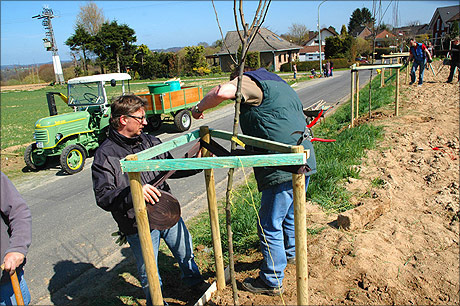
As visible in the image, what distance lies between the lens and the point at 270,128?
2.48 meters

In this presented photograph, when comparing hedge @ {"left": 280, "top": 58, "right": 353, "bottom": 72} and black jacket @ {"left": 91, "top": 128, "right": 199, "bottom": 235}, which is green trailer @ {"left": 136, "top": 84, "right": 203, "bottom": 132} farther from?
hedge @ {"left": 280, "top": 58, "right": 353, "bottom": 72}

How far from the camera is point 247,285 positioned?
2811mm

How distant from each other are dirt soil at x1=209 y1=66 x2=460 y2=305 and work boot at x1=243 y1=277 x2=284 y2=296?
0.04 metres

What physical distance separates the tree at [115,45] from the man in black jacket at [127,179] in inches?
1939

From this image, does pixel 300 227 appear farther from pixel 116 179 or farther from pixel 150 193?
pixel 116 179

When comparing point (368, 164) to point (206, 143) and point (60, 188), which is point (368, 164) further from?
point (60, 188)

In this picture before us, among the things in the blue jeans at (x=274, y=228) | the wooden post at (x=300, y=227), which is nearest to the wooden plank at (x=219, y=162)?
the wooden post at (x=300, y=227)

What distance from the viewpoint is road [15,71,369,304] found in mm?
3771

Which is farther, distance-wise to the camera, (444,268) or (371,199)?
(371,199)

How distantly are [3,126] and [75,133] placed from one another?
32.5 ft

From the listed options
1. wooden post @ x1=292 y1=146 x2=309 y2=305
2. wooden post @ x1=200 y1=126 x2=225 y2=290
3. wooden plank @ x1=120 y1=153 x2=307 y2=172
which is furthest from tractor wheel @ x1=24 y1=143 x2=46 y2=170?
wooden post @ x1=292 y1=146 x2=309 y2=305

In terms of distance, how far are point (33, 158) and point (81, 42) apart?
4753 centimetres

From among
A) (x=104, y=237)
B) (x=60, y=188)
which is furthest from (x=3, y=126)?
(x=104, y=237)

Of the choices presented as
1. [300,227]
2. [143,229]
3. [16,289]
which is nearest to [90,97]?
[16,289]
